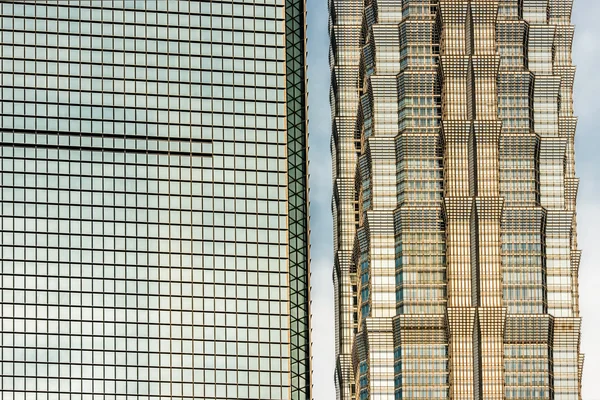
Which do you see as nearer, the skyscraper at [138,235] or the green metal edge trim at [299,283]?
the skyscraper at [138,235]

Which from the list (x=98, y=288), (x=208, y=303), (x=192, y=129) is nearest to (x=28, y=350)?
(x=98, y=288)

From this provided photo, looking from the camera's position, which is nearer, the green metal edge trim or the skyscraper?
the skyscraper

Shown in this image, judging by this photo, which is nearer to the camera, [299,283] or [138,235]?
[138,235]

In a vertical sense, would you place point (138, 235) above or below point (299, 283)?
above

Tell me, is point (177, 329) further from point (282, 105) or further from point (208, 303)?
point (282, 105)

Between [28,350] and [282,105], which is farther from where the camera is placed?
[282,105]

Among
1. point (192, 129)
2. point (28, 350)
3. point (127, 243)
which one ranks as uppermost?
point (192, 129)

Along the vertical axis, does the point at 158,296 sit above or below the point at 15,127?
below
